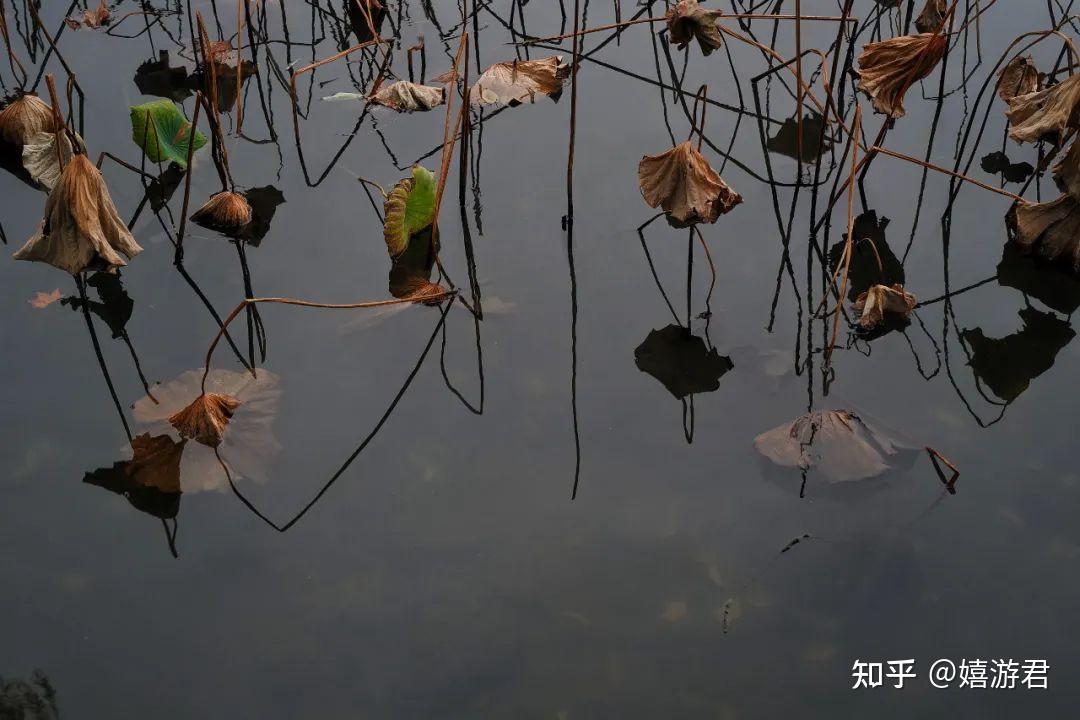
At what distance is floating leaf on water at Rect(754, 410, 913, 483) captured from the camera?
4.48 ft

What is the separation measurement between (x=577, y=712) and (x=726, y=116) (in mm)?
1299

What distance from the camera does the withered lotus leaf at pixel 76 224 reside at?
1545 millimetres

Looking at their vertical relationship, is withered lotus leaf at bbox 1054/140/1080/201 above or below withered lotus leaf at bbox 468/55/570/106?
below

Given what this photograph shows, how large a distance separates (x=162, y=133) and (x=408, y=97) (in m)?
0.46

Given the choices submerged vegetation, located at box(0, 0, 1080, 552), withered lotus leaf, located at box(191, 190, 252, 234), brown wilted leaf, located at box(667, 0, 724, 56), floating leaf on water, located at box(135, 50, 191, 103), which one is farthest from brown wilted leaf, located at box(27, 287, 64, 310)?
brown wilted leaf, located at box(667, 0, 724, 56)

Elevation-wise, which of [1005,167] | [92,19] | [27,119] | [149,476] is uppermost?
[92,19]

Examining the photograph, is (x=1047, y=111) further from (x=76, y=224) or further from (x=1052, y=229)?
(x=76, y=224)

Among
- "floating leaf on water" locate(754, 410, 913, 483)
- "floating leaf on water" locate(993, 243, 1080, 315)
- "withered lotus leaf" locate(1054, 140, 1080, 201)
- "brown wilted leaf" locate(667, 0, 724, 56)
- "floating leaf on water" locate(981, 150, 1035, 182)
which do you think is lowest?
"floating leaf on water" locate(754, 410, 913, 483)

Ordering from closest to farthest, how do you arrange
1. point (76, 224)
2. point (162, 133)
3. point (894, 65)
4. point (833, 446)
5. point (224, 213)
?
point (833, 446), point (76, 224), point (894, 65), point (224, 213), point (162, 133)

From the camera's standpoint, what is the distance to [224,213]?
1.80 metres

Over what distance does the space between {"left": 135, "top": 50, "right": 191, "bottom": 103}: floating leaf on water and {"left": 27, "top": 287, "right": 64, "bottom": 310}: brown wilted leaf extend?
648 millimetres

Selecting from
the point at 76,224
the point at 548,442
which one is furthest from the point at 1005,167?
the point at 76,224

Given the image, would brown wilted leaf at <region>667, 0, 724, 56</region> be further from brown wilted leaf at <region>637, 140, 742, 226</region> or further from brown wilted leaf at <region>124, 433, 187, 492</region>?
brown wilted leaf at <region>124, 433, 187, 492</region>

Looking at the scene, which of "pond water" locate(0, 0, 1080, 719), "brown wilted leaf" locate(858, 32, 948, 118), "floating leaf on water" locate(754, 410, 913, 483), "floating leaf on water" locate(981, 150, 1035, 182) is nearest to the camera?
"pond water" locate(0, 0, 1080, 719)
